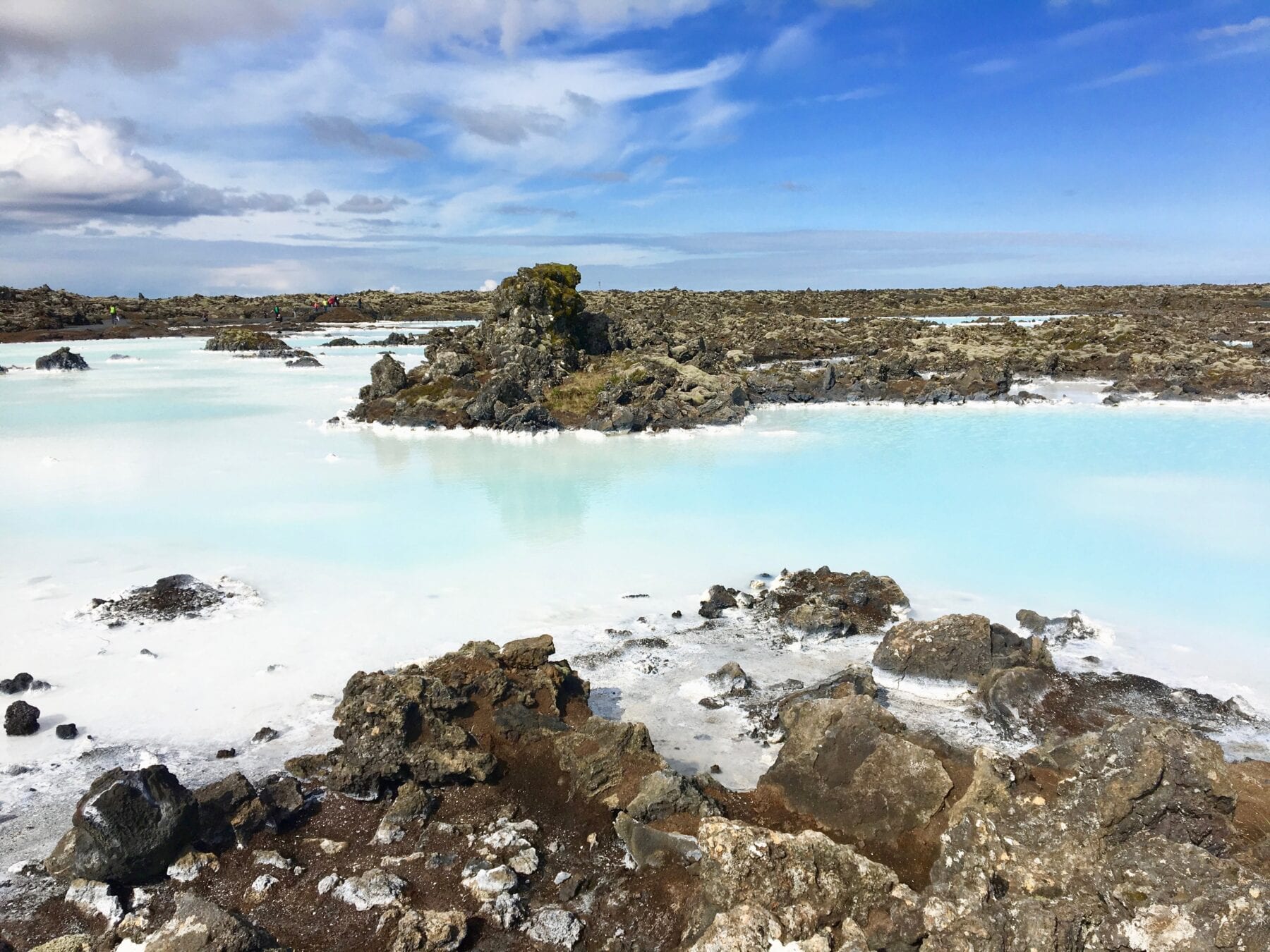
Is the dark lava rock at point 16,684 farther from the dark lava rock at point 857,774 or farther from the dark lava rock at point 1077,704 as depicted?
the dark lava rock at point 1077,704

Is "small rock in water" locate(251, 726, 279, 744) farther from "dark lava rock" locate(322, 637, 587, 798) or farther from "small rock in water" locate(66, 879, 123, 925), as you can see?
"small rock in water" locate(66, 879, 123, 925)

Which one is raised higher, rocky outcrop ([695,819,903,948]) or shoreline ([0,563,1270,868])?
rocky outcrop ([695,819,903,948])

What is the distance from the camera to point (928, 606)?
36.7 feet

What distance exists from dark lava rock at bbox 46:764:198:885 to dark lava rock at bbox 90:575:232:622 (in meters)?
5.20

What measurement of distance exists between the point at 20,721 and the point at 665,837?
21.6 feet

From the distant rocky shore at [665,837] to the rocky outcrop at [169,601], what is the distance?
4611 millimetres

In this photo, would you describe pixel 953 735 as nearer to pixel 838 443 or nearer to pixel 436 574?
pixel 436 574

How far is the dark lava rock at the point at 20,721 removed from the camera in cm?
781

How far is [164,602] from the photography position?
1108 centimetres

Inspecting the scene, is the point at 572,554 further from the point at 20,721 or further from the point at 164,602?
the point at 20,721

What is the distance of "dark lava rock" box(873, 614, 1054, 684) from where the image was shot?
8742mm

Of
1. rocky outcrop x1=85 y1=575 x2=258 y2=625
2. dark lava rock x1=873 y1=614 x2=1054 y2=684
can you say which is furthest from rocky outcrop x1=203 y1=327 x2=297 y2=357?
dark lava rock x1=873 y1=614 x2=1054 y2=684

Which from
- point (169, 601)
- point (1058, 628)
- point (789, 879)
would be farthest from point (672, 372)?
point (789, 879)

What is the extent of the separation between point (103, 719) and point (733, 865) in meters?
6.84
